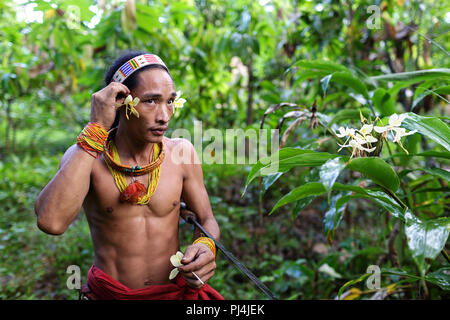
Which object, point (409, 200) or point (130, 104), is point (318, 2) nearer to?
point (409, 200)

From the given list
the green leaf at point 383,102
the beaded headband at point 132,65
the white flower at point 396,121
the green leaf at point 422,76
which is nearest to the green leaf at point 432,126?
the white flower at point 396,121

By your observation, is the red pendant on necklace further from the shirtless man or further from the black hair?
the black hair

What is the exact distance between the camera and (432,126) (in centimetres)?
90

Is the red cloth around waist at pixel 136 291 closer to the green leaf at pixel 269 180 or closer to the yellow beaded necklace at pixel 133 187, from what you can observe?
the yellow beaded necklace at pixel 133 187

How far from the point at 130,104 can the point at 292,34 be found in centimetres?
180

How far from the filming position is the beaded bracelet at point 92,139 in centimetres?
97

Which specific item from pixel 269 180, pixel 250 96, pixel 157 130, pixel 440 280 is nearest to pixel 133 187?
pixel 157 130

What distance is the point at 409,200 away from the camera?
1.42 m

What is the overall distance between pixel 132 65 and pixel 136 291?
0.71 metres

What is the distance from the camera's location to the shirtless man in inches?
38.2

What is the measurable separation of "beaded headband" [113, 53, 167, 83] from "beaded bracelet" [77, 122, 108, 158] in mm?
192

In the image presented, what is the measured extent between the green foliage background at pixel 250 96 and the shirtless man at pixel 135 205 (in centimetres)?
44

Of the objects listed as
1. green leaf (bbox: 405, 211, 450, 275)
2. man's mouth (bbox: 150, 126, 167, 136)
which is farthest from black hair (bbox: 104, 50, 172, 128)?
green leaf (bbox: 405, 211, 450, 275)
